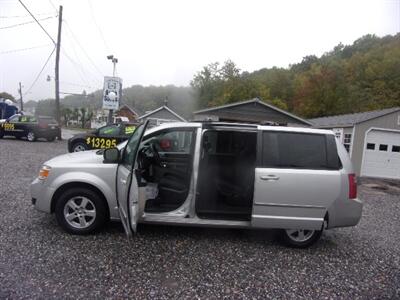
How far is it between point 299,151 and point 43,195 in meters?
3.50

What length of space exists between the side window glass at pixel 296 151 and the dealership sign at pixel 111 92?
11255 millimetres

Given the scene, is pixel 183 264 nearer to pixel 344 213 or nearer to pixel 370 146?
pixel 344 213

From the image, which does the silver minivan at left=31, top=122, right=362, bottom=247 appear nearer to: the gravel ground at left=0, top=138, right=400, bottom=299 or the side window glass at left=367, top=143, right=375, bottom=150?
the gravel ground at left=0, top=138, right=400, bottom=299

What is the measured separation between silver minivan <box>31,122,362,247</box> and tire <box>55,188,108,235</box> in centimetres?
1

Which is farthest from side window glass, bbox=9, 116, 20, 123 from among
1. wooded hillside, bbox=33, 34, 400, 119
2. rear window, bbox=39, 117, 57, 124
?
wooded hillside, bbox=33, 34, 400, 119

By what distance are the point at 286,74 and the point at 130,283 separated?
5322cm

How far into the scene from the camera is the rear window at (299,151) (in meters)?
4.13

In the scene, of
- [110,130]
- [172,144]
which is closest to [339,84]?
[110,130]

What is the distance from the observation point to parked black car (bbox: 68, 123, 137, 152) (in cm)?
1206

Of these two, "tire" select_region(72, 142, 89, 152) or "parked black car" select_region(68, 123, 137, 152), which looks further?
"tire" select_region(72, 142, 89, 152)

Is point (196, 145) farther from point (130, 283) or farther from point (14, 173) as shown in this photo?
point (14, 173)

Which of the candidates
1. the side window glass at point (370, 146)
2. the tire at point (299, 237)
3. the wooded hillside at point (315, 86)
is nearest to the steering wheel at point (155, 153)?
the tire at point (299, 237)

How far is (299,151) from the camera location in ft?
13.8

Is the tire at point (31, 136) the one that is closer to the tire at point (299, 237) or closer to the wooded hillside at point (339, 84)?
the tire at point (299, 237)
